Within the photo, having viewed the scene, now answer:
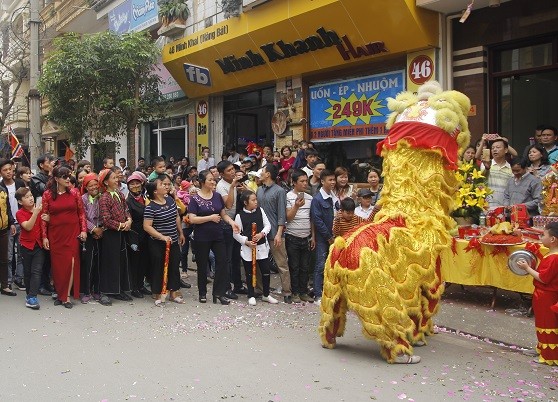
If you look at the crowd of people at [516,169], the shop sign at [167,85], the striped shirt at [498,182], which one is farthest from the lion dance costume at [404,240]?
the shop sign at [167,85]

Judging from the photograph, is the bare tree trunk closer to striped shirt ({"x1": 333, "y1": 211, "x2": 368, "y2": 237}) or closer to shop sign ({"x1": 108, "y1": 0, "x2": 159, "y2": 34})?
shop sign ({"x1": 108, "y1": 0, "x2": 159, "y2": 34})

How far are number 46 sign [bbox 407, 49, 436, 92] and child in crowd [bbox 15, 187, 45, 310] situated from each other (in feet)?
21.5

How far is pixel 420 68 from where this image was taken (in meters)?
10.2

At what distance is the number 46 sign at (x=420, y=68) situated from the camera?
998 cm

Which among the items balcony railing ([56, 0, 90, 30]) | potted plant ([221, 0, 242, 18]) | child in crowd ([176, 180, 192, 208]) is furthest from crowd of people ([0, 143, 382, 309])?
balcony railing ([56, 0, 90, 30])

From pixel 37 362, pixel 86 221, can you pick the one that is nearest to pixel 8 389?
pixel 37 362

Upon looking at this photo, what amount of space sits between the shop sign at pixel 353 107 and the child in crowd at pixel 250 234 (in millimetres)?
4809

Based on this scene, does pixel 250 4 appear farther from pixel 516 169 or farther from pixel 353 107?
pixel 516 169

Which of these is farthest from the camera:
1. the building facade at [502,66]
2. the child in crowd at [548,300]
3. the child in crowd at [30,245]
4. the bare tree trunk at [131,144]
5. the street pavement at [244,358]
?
the bare tree trunk at [131,144]

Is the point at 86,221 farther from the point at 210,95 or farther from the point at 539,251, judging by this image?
the point at 210,95

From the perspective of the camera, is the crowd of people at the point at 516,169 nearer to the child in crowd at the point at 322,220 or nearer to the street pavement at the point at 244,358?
the street pavement at the point at 244,358

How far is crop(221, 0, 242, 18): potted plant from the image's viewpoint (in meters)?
13.0

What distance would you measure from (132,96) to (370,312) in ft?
37.5

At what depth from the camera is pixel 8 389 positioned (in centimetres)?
409
